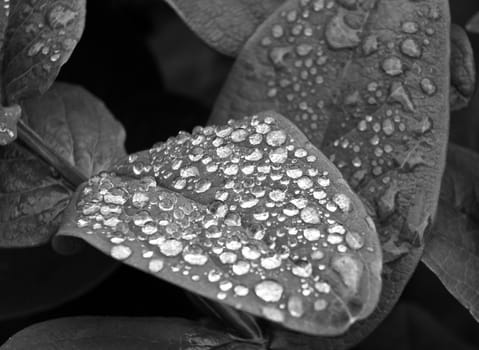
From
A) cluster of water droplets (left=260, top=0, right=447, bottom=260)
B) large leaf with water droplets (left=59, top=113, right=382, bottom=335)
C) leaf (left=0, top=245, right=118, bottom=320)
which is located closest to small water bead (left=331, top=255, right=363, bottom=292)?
large leaf with water droplets (left=59, top=113, right=382, bottom=335)

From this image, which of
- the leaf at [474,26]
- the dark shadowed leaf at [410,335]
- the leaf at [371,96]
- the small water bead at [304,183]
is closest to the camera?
the small water bead at [304,183]

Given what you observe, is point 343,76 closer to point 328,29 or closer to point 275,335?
point 328,29

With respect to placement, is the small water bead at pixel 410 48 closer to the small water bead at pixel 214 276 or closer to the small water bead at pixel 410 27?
the small water bead at pixel 410 27

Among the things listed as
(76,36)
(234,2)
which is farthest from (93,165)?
(234,2)

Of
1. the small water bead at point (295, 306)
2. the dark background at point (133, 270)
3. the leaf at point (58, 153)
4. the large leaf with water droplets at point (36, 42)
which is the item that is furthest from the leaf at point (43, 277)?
the small water bead at point (295, 306)

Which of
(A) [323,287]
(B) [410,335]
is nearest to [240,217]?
(A) [323,287]

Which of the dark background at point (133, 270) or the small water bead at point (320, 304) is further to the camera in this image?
the dark background at point (133, 270)

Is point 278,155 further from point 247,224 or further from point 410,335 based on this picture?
point 410,335
